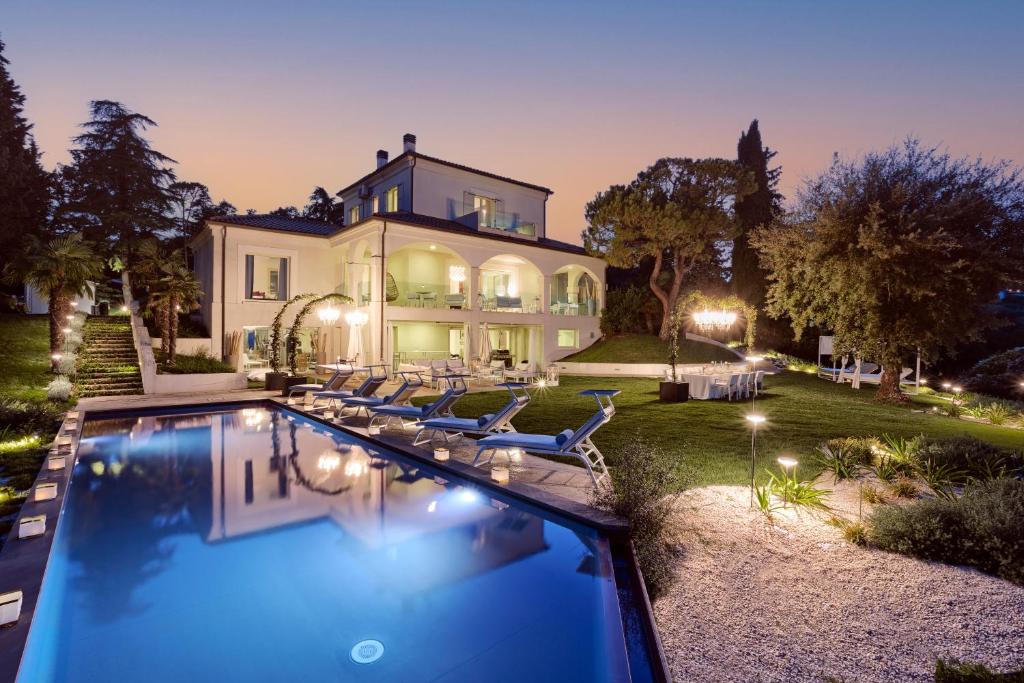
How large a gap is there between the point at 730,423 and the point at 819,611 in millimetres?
7372

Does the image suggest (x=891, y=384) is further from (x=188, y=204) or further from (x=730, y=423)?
(x=188, y=204)

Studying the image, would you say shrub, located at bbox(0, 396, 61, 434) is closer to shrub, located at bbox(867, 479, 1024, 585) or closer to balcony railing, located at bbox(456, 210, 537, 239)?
shrub, located at bbox(867, 479, 1024, 585)

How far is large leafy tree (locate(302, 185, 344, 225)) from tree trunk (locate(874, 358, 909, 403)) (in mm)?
36876

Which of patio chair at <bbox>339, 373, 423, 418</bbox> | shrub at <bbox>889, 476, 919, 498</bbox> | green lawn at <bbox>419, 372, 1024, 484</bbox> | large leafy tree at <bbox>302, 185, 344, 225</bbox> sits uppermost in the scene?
large leafy tree at <bbox>302, 185, 344, 225</bbox>

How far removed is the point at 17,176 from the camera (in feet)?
71.5

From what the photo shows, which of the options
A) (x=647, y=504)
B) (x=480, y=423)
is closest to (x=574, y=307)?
(x=480, y=423)

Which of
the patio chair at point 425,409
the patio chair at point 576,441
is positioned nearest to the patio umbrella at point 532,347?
the patio chair at point 425,409

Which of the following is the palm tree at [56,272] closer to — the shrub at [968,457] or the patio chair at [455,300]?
the patio chair at [455,300]

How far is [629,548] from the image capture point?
169 inches

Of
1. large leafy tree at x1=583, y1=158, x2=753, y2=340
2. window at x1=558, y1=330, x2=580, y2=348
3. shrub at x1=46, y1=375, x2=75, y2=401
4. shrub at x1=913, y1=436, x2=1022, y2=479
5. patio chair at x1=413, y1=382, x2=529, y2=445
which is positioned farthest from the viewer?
window at x1=558, y1=330, x2=580, y2=348

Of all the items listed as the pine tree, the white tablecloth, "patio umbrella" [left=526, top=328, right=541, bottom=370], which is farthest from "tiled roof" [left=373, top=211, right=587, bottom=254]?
the pine tree

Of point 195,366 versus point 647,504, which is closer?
point 647,504

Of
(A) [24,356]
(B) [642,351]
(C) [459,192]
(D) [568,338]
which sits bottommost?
(A) [24,356]

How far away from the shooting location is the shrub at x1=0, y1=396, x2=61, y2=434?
902cm
